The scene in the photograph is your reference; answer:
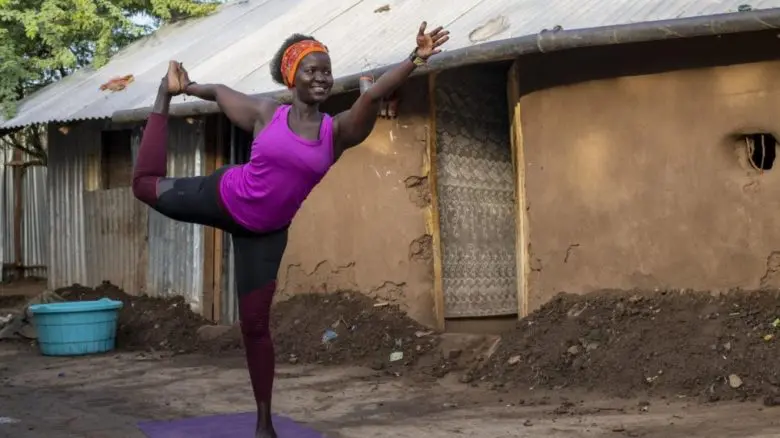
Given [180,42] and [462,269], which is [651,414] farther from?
[180,42]

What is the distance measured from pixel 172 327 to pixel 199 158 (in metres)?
1.71

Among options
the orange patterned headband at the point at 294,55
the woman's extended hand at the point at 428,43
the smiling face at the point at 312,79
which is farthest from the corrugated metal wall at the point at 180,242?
the woman's extended hand at the point at 428,43

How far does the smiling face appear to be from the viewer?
405 centimetres

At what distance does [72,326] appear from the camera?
8.46m

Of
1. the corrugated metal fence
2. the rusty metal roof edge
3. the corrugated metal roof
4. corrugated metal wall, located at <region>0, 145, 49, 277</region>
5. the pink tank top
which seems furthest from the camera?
corrugated metal wall, located at <region>0, 145, 49, 277</region>

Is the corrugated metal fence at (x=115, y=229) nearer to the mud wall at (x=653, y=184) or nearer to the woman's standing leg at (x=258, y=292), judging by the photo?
the mud wall at (x=653, y=184)

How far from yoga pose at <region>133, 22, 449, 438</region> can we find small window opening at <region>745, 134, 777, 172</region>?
2.99m

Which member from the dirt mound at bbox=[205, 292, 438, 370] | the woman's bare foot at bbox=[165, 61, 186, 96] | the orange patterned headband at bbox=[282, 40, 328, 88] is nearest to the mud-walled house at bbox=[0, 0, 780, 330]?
the dirt mound at bbox=[205, 292, 438, 370]

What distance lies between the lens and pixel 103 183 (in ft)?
35.6

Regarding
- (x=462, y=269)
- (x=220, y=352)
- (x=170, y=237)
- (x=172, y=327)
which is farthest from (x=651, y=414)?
(x=170, y=237)

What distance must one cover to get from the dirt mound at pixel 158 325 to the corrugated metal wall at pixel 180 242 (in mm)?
134

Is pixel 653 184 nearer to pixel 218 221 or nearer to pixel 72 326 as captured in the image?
pixel 218 221

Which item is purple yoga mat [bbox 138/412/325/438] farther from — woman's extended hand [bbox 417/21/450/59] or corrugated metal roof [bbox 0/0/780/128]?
corrugated metal roof [bbox 0/0/780/128]

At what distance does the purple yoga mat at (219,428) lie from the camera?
4637 millimetres
